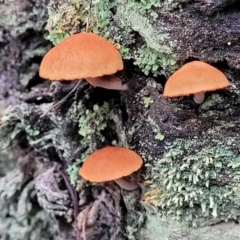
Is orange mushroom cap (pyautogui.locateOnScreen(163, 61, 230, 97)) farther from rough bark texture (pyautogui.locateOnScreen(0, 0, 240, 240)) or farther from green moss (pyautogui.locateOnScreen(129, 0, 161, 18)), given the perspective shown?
green moss (pyautogui.locateOnScreen(129, 0, 161, 18))

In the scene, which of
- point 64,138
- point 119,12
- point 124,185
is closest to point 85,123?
point 64,138

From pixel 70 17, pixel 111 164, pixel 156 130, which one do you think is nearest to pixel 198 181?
pixel 156 130

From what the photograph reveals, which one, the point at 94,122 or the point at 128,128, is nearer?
the point at 128,128

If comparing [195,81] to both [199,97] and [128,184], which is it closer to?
[199,97]

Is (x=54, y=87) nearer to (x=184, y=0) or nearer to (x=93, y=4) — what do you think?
(x=93, y=4)

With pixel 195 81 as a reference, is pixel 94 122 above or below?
below

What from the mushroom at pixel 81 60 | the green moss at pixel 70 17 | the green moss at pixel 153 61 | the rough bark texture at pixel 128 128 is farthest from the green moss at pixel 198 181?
the green moss at pixel 70 17
